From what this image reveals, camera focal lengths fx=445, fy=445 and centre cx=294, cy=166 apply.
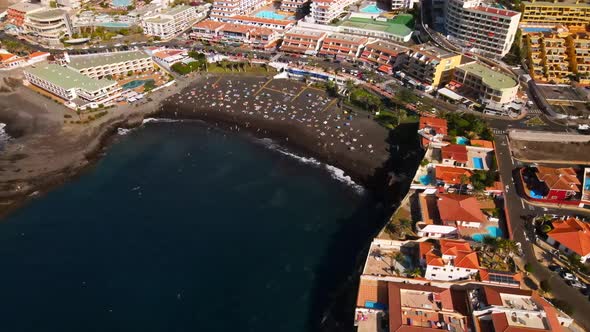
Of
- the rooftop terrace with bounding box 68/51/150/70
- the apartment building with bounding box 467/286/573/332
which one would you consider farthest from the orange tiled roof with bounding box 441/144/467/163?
the rooftop terrace with bounding box 68/51/150/70

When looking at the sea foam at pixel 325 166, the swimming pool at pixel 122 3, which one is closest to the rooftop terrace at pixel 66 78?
the sea foam at pixel 325 166

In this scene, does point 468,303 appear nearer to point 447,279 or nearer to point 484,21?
point 447,279

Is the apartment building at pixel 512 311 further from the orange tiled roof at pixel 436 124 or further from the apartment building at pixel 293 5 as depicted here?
the apartment building at pixel 293 5

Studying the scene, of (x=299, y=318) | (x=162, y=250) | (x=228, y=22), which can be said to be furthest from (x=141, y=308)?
(x=228, y=22)

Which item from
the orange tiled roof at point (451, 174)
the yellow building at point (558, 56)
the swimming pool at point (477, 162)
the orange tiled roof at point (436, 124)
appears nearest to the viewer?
the orange tiled roof at point (451, 174)

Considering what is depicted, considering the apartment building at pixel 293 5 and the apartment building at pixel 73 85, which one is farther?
the apartment building at pixel 293 5

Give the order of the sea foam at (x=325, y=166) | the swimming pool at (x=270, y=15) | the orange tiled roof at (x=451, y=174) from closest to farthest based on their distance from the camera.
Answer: the orange tiled roof at (x=451, y=174), the sea foam at (x=325, y=166), the swimming pool at (x=270, y=15)
